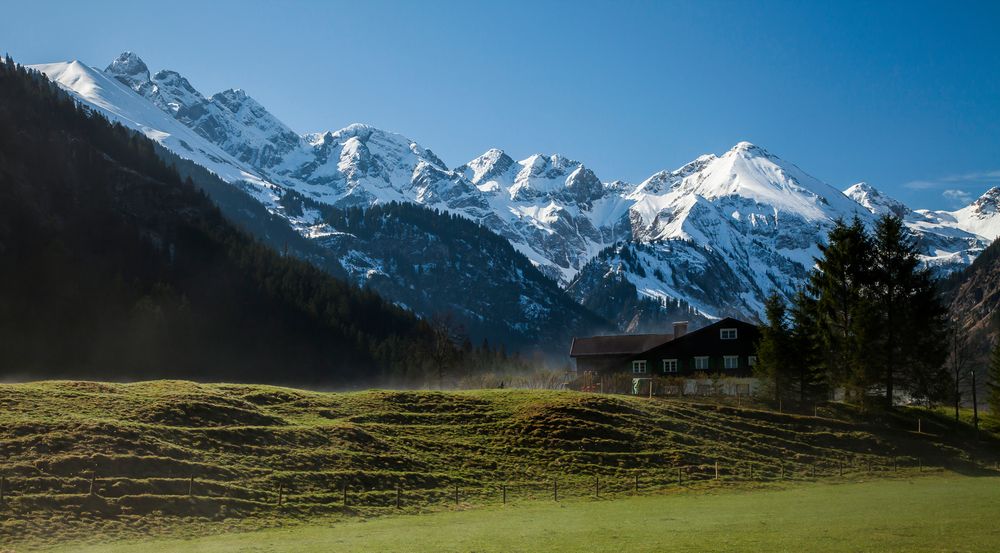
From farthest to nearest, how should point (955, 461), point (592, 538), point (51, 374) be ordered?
1. point (51, 374)
2. point (955, 461)
3. point (592, 538)

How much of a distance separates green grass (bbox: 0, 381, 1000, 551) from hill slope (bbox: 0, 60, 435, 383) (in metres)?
79.7

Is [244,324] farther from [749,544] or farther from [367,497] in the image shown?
[749,544]

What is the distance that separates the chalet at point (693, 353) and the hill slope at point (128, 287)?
59.9 meters

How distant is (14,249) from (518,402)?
119735 mm

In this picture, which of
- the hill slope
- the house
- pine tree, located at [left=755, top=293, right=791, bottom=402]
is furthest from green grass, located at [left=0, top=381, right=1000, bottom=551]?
the hill slope

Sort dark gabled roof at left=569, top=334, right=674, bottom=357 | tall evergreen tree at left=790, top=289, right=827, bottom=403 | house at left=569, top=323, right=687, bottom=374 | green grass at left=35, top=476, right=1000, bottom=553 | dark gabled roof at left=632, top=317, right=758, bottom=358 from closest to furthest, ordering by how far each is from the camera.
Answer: green grass at left=35, top=476, right=1000, bottom=553 < tall evergreen tree at left=790, top=289, right=827, bottom=403 < dark gabled roof at left=632, top=317, right=758, bottom=358 < house at left=569, top=323, right=687, bottom=374 < dark gabled roof at left=569, top=334, right=674, bottom=357

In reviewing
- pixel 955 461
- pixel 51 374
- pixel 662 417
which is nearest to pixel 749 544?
pixel 662 417

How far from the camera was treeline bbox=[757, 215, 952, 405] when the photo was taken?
74.1 m

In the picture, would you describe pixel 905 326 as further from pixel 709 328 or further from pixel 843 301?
pixel 709 328

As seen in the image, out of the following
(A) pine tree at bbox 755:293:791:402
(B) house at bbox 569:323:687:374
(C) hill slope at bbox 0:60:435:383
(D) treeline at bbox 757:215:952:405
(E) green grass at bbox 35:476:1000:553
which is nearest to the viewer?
(E) green grass at bbox 35:476:1000:553

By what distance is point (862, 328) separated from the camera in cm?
7350

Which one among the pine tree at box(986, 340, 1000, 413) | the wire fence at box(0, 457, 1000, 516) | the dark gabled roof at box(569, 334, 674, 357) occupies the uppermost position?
the dark gabled roof at box(569, 334, 674, 357)

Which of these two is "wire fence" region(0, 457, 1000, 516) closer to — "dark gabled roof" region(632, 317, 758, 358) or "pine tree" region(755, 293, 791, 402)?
"pine tree" region(755, 293, 791, 402)

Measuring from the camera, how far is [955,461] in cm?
6594
